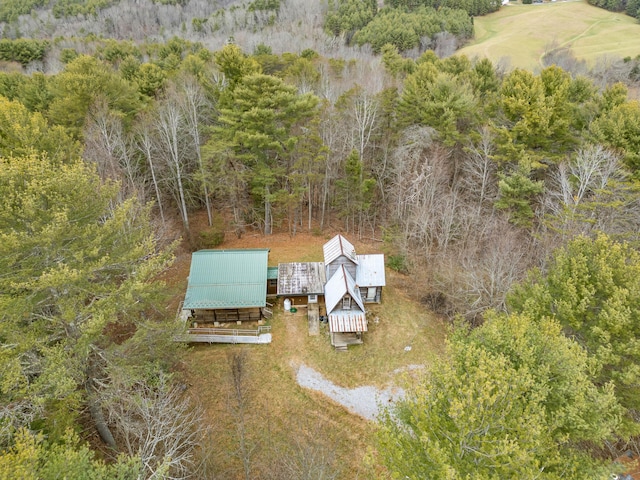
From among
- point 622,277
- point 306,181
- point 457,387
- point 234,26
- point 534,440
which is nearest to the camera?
point 534,440

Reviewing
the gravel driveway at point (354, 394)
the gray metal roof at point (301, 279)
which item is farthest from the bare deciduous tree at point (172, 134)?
the gravel driveway at point (354, 394)

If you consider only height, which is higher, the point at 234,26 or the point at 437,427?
the point at 234,26

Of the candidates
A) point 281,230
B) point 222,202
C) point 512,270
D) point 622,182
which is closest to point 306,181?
point 281,230

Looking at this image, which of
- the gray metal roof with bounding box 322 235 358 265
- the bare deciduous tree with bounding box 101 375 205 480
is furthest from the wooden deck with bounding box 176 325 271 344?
the gray metal roof with bounding box 322 235 358 265

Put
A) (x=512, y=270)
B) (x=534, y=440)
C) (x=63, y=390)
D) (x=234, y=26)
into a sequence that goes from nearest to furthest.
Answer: (x=534, y=440), (x=63, y=390), (x=512, y=270), (x=234, y=26)

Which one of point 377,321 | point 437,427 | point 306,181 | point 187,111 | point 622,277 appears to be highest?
point 187,111

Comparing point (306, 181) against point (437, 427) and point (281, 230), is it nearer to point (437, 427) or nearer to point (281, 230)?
point (281, 230)

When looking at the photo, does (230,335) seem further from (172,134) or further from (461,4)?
(461,4)
